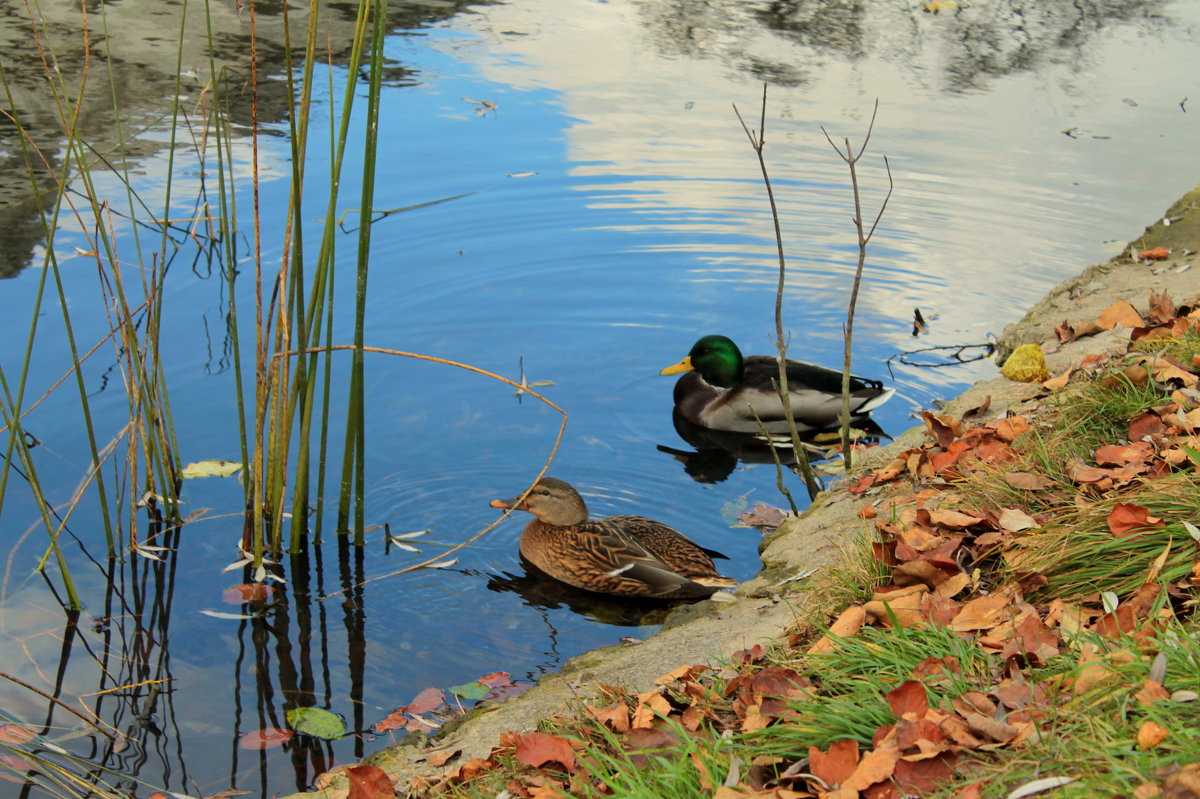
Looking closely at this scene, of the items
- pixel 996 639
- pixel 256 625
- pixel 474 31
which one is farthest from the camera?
pixel 474 31

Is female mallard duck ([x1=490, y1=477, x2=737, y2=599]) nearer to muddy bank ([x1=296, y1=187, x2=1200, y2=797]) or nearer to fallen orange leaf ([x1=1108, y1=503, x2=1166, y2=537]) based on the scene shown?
muddy bank ([x1=296, y1=187, x2=1200, y2=797])

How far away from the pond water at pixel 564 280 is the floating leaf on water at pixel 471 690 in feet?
0.34

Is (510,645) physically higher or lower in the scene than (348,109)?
lower

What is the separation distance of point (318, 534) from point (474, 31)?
10121 millimetres

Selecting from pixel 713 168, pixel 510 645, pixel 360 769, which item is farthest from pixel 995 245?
pixel 360 769

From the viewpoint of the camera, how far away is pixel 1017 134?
37.1 ft

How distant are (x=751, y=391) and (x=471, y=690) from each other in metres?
3.47

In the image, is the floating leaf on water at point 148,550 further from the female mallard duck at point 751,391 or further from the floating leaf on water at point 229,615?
the female mallard duck at point 751,391

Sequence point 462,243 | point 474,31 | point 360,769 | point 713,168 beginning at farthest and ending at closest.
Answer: point 474,31 < point 713,168 < point 462,243 < point 360,769

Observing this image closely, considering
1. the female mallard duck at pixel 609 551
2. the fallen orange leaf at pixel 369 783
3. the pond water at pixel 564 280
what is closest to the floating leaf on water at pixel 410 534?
the pond water at pixel 564 280

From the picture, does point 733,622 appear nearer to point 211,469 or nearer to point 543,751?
point 543,751

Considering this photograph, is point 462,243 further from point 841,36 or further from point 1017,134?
point 841,36

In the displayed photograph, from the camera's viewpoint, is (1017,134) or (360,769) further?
(1017,134)

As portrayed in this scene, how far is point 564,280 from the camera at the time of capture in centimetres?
823
